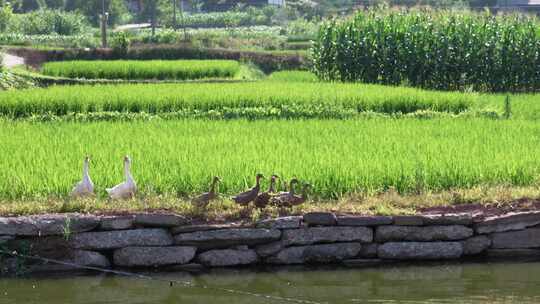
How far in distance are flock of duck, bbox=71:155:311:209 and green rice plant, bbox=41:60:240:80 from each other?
21693mm

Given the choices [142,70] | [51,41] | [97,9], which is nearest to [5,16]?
[51,41]

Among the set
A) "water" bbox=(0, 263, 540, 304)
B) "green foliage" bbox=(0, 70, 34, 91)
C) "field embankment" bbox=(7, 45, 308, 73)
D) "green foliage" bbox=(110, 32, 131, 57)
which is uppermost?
"water" bbox=(0, 263, 540, 304)

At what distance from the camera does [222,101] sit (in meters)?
19.4

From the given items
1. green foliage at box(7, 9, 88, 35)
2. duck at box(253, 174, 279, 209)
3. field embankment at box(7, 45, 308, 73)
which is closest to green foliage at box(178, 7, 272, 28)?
green foliage at box(7, 9, 88, 35)

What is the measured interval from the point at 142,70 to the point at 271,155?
2114 centimetres

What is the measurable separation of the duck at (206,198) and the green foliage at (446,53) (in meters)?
17.5

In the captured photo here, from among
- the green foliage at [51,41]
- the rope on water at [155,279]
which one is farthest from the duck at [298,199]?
the green foliage at [51,41]

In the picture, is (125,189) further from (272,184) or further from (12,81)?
(12,81)

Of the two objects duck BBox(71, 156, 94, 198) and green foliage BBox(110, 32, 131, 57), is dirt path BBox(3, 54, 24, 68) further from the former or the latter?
duck BBox(71, 156, 94, 198)

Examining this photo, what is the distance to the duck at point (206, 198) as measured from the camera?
402 inches

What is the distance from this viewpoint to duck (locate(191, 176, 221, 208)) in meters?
10.2

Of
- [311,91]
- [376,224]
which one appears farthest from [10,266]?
[311,91]

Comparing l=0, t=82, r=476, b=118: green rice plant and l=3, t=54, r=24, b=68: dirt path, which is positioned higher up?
l=0, t=82, r=476, b=118: green rice plant

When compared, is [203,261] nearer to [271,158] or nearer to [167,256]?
[167,256]
